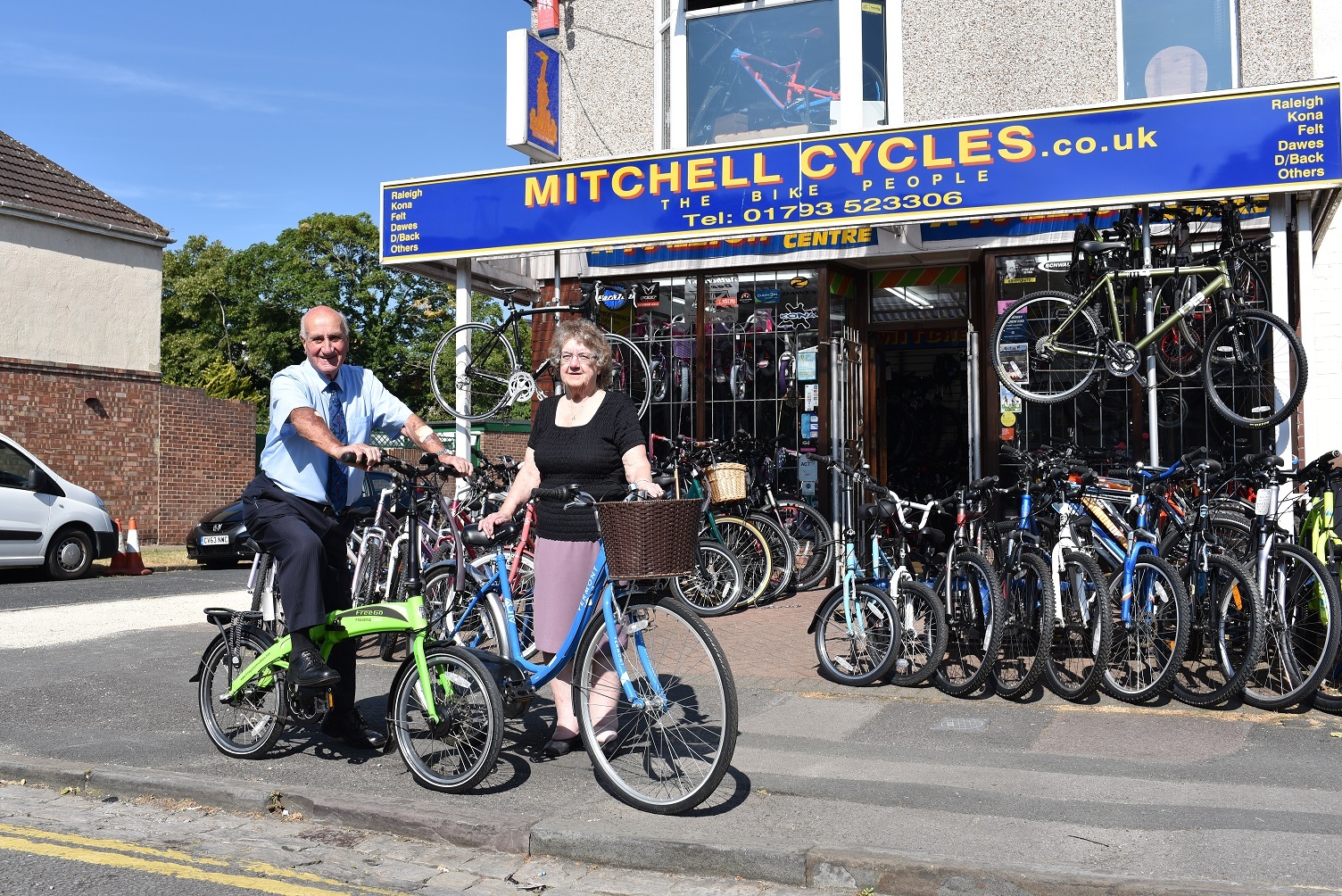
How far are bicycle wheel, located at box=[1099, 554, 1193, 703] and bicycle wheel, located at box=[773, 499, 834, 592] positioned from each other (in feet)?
14.4

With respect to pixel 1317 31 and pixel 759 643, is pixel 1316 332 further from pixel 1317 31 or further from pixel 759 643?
pixel 759 643

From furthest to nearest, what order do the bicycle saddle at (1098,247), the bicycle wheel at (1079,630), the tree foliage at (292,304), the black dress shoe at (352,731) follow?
the tree foliage at (292,304) → the bicycle saddle at (1098,247) → the bicycle wheel at (1079,630) → the black dress shoe at (352,731)

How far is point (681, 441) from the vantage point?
11.1m

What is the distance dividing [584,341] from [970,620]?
3166mm

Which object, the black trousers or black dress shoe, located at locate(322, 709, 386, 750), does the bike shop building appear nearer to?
the black trousers

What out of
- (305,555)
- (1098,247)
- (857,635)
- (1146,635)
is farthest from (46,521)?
(1146,635)

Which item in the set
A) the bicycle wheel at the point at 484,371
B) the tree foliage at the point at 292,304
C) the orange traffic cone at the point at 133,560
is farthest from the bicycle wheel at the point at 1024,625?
the tree foliage at the point at 292,304

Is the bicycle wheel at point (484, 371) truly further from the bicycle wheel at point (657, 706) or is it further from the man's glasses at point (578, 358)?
the bicycle wheel at point (657, 706)

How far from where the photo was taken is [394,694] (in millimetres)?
5328

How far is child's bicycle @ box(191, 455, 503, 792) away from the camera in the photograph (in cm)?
511

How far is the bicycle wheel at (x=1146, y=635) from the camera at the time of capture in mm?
6582

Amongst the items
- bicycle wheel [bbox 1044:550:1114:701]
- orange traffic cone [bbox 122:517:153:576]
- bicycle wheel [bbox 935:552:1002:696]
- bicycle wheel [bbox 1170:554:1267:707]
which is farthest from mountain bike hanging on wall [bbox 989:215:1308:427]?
orange traffic cone [bbox 122:517:153:576]

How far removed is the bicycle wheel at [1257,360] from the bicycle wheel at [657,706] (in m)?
5.11

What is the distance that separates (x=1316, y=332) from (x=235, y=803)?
9.13 metres
